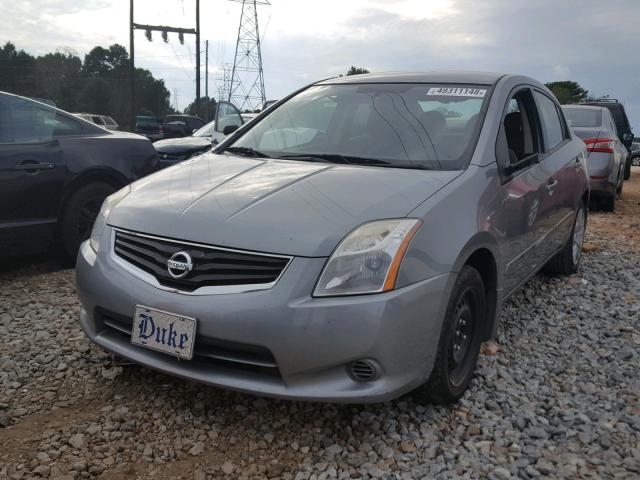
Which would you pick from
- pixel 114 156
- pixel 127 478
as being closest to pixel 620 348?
pixel 127 478

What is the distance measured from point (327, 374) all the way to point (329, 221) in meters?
0.60

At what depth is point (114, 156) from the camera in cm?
511

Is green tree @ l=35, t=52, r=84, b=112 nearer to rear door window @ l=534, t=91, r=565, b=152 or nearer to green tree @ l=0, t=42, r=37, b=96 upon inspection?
green tree @ l=0, t=42, r=37, b=96

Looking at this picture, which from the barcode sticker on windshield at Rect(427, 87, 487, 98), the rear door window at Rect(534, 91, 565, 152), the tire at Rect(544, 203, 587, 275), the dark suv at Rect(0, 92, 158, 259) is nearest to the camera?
the barcode sticker on windshield at Rect(427, 87, 487, 98)

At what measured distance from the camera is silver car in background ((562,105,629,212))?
8.20m

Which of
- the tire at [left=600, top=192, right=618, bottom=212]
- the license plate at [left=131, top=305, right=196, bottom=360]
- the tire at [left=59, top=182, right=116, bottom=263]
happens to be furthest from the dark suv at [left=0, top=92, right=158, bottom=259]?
the tire at [left=600, top=192, right=618, bottom=212]

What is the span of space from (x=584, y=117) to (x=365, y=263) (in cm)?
774

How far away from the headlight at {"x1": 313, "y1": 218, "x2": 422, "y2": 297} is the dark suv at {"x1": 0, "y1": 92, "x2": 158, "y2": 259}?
3.05 m

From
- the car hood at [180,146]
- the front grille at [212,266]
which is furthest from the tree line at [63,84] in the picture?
the front grille at [212,266]

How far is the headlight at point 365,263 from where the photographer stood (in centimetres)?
229

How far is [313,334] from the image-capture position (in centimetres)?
224

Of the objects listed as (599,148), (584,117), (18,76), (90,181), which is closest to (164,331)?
(90,181)

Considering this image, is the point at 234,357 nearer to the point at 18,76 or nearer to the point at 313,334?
the point at 313,334

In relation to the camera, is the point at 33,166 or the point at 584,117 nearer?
the point at 33,166
